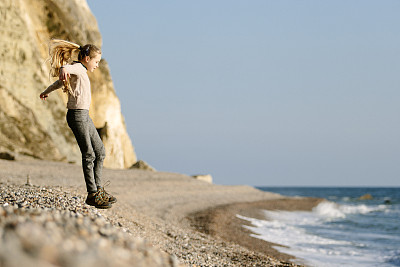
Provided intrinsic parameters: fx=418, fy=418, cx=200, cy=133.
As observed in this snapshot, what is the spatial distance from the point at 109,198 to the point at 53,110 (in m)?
22.2

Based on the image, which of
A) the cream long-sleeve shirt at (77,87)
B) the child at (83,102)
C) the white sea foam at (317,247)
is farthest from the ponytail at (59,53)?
the white sea foam at (317,247)

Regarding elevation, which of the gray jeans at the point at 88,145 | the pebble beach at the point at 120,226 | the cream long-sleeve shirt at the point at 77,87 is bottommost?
the pebble beach at the point at 120,226

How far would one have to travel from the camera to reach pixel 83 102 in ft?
22.1

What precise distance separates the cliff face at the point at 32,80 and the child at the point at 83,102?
15.4 meters

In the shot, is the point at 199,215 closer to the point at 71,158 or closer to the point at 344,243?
the point at 344,243

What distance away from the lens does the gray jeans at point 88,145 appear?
6.71m

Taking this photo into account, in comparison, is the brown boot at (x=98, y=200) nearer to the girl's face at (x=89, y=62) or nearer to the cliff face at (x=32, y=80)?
Answer: the girl's face at (x=89, y=62)

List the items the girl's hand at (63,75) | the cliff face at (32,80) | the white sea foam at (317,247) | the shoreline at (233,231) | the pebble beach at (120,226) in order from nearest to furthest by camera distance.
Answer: the pebble beach at (120,226) < the girl's hand at (63,75) < the shoreline at (233,231) < the white sea foam at (317,247) < the cliff face at (32,80)

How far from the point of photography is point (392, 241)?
18250 millimetres

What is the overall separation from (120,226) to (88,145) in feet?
7.72

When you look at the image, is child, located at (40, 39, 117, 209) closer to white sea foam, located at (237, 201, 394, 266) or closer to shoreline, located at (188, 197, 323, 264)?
shoreline, located at (188, 197, 323, 264)

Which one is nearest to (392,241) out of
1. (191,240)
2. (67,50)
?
(191,240)

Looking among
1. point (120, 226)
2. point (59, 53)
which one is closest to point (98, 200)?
point (120, 226)

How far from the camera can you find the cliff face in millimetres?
24891
